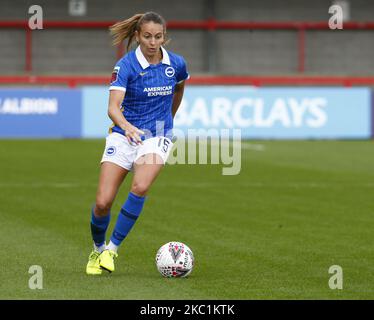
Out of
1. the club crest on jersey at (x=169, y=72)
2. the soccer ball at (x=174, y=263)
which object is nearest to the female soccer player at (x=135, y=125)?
the club crest on jersey at (x=169, y=72)

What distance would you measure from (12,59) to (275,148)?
61.1 ft

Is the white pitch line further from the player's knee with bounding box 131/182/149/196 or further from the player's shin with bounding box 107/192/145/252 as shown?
the player's knee with bounding box 131/182/149/196

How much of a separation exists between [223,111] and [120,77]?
19.4 m

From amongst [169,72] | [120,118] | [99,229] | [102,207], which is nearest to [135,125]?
[120,118]

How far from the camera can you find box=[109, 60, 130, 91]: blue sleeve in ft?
32.1

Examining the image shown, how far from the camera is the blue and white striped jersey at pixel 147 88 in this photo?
992cm

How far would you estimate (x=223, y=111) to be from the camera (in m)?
29.2

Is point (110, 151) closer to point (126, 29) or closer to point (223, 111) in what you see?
point (126, 29)

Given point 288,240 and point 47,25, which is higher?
point 47,25

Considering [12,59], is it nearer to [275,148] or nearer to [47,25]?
[47,25]

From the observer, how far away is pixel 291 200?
16.5 m

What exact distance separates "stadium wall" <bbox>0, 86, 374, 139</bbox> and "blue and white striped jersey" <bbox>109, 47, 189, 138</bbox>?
60.9ft

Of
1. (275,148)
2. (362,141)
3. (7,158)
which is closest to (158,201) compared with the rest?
(7,158)

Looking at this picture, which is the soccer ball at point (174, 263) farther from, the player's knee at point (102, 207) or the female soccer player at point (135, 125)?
the player's knee at point (102, 207)
